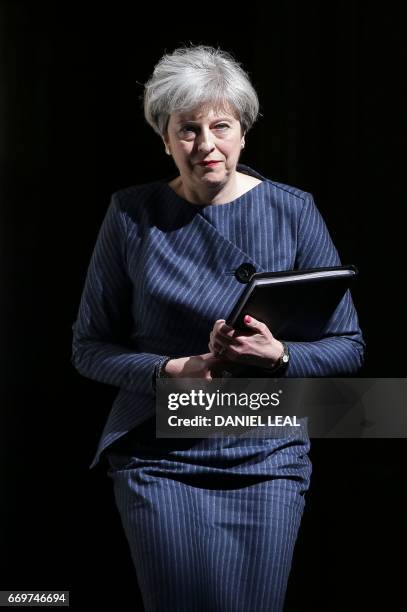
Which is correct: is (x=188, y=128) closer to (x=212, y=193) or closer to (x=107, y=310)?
(x=212, y=193)

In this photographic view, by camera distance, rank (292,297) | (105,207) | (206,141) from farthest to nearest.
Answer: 1. (105,207)
2. (206,141)
3. (292,297)

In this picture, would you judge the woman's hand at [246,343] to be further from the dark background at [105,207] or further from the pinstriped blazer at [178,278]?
the dark background at [105,207]

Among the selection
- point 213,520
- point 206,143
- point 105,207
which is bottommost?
point 213,520

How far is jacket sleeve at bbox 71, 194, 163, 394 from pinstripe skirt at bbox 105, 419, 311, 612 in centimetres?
21

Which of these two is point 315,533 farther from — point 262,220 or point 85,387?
point 262,220

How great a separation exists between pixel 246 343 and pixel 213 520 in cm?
37

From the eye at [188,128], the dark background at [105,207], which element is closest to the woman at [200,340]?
the eye at [188,128]

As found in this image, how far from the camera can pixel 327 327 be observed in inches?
84.2

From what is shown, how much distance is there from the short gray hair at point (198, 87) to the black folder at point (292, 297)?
0.43 m

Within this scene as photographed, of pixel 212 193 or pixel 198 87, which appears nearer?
pixel 198 87

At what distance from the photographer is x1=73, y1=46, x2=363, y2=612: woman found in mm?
1991

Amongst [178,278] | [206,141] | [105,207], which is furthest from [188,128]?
[105,207]

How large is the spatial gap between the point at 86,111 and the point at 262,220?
→ 0.80 m

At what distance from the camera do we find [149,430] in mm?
2123
